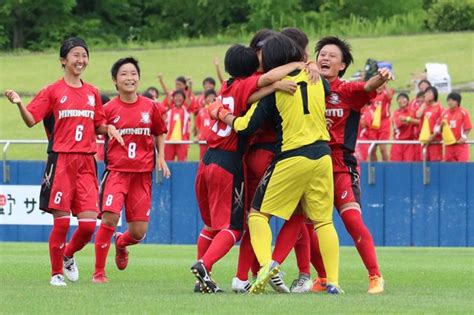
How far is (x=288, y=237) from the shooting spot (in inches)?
480

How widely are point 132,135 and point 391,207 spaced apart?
10.6 metres

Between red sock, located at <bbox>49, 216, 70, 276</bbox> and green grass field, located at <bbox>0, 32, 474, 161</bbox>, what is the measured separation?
27.8 meters

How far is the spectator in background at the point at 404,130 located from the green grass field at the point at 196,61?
598 inches

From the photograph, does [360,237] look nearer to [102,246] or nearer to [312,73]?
[312,73]

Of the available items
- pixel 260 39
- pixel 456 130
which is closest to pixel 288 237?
pixel 260 39

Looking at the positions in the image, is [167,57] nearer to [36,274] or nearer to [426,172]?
[426,172]

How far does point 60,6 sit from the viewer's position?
6206 centimetres

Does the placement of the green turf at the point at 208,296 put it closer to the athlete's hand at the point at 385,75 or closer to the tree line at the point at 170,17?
the athlete's hand at the point at 385,75

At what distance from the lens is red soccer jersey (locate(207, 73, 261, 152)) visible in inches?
478

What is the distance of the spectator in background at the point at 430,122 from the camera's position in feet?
80.4

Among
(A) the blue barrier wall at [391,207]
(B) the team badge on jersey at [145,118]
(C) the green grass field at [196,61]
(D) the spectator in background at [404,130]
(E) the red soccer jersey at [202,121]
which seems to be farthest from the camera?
(C) the green grass field at [196,61]

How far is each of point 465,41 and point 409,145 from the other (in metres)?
25.7

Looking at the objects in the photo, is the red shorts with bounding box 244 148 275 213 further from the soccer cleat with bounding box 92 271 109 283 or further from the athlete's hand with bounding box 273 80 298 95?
Result: the soccer cleat with bounding box 92 271 109 283

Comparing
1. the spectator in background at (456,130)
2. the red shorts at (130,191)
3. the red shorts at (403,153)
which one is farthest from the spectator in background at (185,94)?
the red shorts at (130,191)
